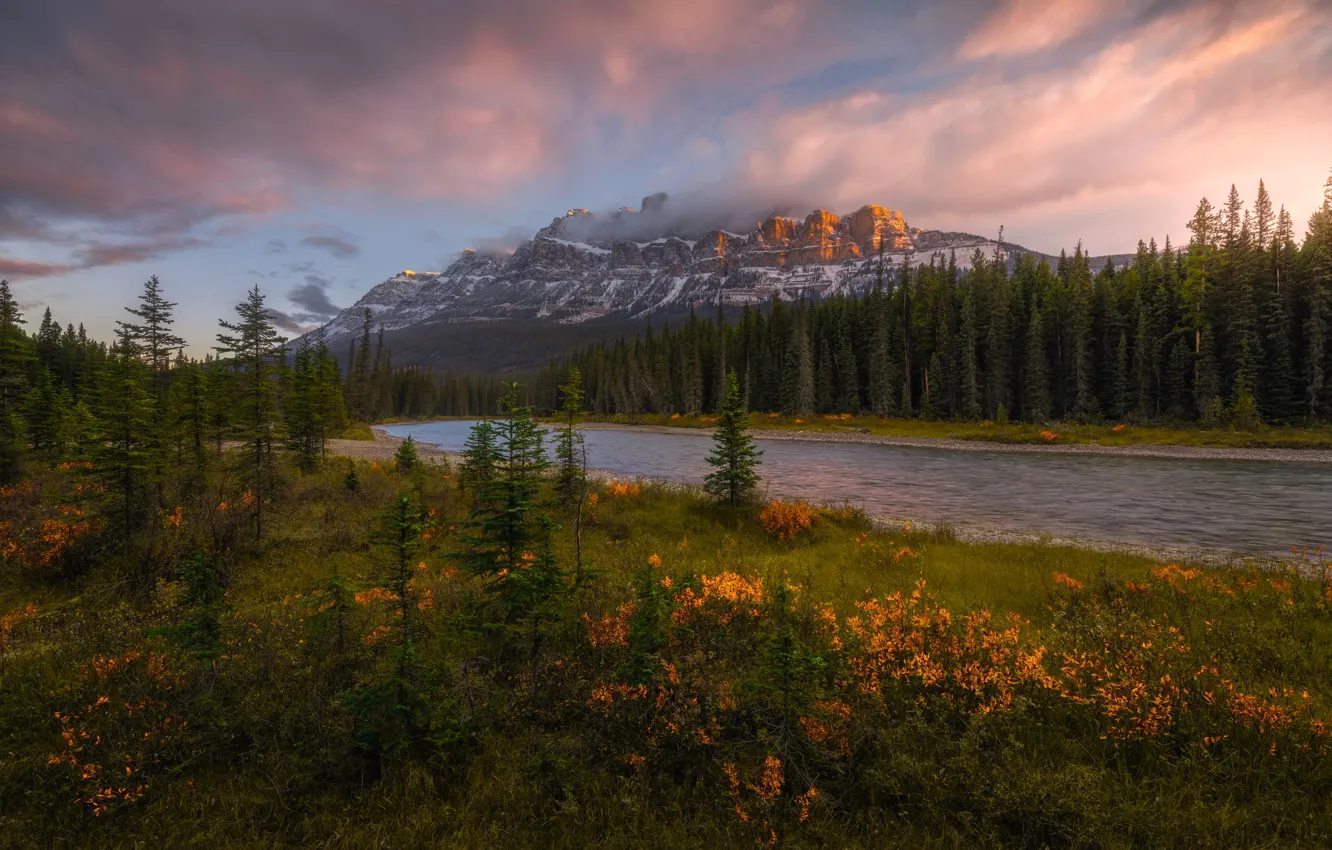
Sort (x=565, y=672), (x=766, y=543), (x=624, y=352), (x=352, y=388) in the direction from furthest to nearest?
(x=624, y=352), (x=352, y=388), (x=766, y=543), (x=565, y=672)

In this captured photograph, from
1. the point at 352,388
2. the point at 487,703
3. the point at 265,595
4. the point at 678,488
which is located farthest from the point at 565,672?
the point at 352,388

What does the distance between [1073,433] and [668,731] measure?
60213mm

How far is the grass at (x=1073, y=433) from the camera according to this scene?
41503mm

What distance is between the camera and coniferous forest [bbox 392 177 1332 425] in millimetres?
48000

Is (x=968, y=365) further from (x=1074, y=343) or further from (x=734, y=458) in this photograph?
(x=734, y=458)

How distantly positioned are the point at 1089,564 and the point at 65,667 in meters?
18.8

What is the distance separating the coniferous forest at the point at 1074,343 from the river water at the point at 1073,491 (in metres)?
20.9

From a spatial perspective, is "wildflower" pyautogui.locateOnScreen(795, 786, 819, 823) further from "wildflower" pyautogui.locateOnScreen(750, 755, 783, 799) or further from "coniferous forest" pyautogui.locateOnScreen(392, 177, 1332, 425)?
"coniferous forest" pyautogui.locateOnScreen(392, 177, 1332, 425)

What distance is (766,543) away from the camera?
15273 millimetres

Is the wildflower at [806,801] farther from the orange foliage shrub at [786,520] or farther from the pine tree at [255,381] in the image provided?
the pine tree at [255,381]

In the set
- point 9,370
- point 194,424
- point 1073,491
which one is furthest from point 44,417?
point 1073,491

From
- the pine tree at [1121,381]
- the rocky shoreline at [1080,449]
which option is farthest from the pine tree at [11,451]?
the pine tree at [1121,381]

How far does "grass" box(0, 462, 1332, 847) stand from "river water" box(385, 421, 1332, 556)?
33.9ft

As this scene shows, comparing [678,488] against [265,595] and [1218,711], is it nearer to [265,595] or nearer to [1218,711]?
[265,595]
